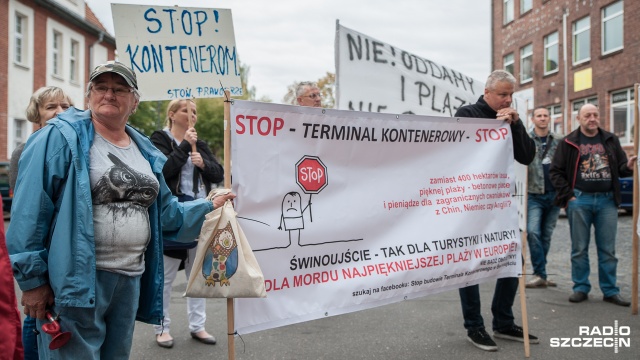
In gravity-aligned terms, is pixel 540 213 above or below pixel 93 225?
below

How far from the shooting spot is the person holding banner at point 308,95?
4984mm

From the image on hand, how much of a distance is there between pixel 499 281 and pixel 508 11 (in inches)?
1018

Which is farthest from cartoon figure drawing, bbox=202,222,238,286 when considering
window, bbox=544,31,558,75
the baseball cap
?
window, bbox=544,31,558,75

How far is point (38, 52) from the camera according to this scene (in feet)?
70.0

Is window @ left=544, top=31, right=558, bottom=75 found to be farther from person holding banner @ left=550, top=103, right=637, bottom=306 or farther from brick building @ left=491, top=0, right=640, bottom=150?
person holding banner @ left=550, top=103, right=637, bottom=306

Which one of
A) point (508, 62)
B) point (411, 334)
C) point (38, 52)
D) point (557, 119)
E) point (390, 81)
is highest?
point (508, 62)

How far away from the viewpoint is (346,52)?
211 inches

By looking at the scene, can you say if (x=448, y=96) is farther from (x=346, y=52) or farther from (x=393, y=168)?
(x=393, y=168)

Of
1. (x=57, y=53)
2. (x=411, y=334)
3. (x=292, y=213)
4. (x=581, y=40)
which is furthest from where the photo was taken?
(x=57, y=53)

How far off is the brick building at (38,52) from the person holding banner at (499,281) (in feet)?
63.6

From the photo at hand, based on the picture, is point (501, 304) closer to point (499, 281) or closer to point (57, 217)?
point (499, 281)

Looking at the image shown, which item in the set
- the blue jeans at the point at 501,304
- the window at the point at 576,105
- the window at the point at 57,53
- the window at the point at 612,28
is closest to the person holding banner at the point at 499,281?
the blue jeans at the point at 501,304

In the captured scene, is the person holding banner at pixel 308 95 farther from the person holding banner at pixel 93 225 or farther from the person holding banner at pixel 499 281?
the person holding banner at pixel 93 225

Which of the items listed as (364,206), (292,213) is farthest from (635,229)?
(292,213)
